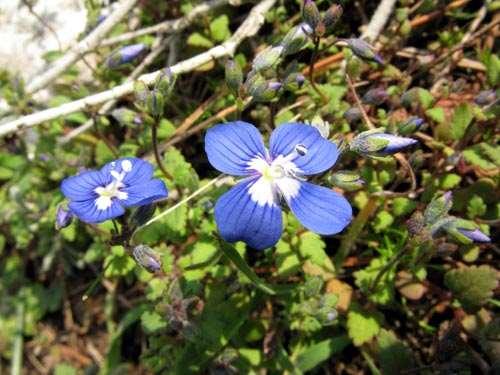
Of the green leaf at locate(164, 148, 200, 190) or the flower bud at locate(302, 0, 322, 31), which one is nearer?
the flower bud at locate(302, 0, 322, 31)

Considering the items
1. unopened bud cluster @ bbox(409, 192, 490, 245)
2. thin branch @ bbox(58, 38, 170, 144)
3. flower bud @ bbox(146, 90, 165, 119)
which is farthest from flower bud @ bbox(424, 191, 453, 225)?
thin branch @ bbox(58, 38, 170, 144)

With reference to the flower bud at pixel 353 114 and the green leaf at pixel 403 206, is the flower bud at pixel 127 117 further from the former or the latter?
the green leaf at pixel 403 206

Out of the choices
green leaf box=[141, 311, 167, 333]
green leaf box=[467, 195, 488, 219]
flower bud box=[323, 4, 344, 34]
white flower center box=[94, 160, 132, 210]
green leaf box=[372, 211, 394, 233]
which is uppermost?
flower bud box=[323, 4, 344, 34]

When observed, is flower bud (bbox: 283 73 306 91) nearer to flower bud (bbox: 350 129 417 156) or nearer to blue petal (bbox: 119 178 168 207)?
flower bud (bbox: 350 129 417 156)

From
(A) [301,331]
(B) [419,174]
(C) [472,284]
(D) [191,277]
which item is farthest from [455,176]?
(D) [191,277]

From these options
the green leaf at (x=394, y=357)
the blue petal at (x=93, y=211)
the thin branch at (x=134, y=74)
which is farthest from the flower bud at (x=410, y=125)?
the thin branch at (x=134, y=74)

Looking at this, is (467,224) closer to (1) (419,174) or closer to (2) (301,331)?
(1) (419,174)

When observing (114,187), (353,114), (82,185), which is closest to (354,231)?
(353,114)
